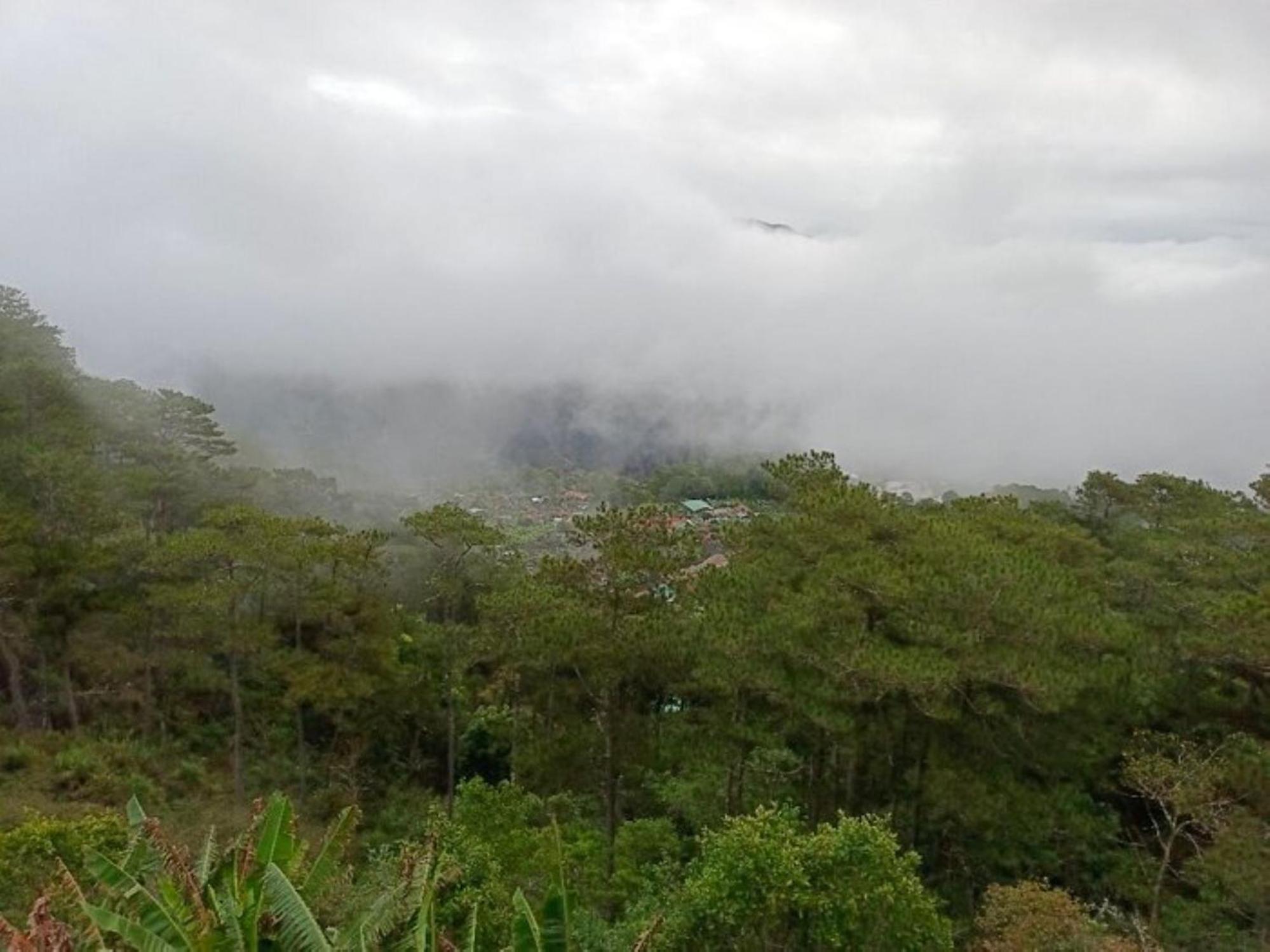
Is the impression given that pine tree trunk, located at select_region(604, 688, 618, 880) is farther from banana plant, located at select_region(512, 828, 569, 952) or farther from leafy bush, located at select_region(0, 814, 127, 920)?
banana plant, located at select_region(512, 828, 569, 952)

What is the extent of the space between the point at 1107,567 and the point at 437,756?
54.9 feet

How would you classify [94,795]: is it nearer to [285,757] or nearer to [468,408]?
[285,757]

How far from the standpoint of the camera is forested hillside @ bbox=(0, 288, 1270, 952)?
10.5 metres

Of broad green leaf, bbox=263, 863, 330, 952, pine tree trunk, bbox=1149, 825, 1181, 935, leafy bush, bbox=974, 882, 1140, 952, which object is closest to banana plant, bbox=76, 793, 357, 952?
broad green leaf, bbox=263, 863, 330, 952

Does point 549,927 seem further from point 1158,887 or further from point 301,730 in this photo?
point 301,730

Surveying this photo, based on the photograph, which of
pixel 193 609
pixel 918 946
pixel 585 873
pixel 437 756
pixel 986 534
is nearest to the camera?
pixel 918 946

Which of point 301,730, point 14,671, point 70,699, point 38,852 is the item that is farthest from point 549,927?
point 14,671

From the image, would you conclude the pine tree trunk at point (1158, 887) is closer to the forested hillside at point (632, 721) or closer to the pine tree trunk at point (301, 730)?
the forested hillside at point (632, 721)

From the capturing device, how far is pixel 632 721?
18.8 metres

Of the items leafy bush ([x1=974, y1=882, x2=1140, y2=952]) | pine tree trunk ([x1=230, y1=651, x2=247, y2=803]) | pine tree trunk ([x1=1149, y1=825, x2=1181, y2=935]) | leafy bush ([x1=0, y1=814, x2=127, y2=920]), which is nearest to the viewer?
leafy bush ([x1=974, y1=882, x2=1140, y2=952])

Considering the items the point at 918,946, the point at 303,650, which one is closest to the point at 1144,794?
the point at 918,946

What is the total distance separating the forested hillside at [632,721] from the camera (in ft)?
34.4

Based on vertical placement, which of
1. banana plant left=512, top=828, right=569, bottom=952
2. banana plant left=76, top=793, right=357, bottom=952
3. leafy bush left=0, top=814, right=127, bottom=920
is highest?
banana plant left=512, top=828, right=569, bottom=952

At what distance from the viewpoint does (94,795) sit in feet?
61.3
